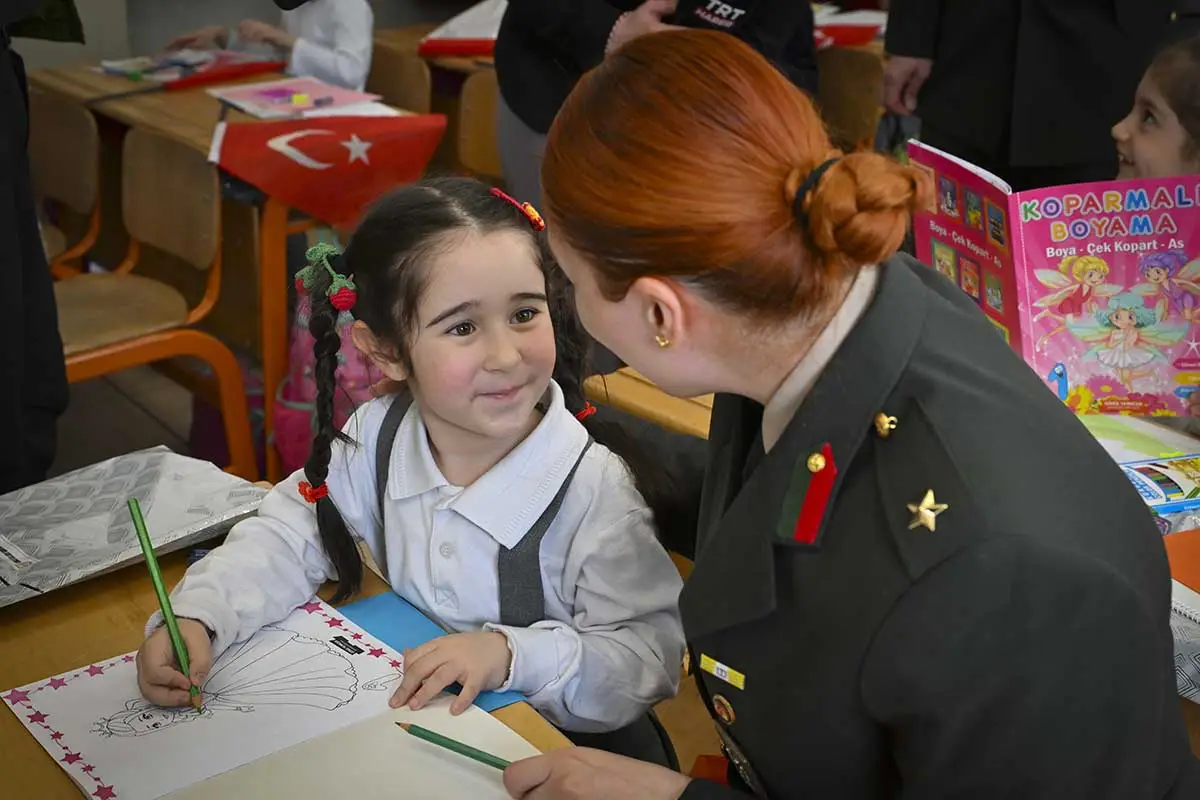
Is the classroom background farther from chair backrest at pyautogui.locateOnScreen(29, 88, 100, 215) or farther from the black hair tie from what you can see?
the black hair tie

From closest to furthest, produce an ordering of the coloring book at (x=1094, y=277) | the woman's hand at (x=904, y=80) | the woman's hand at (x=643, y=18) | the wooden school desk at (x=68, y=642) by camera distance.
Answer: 1. the wooden school desk at (x=68, y=642)
2. the coloring book at (x=1094, y=277)
3. the woman's hand at (x=643, y=18)
4. the woman's hand at (x=904, y=80)

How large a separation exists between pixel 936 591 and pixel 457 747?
402 millimetres

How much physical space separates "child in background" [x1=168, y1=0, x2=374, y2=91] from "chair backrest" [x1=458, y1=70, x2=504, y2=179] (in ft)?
0.87

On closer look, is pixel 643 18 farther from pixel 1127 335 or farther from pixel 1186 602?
pixel 1186 602

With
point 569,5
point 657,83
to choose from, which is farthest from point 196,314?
point 657,83

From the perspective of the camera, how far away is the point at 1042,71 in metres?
2.12

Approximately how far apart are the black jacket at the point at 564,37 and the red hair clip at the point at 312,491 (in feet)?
4.04

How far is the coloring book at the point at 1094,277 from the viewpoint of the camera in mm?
1296

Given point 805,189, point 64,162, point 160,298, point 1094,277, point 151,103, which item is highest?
point 805,189

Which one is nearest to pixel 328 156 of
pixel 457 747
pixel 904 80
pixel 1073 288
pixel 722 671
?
pixel 904 80

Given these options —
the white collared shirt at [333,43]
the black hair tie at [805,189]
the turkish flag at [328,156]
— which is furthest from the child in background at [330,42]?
the black hair tie at [805,189]

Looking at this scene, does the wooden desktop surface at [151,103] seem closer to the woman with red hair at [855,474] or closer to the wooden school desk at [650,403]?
the wooden school desk at [650,403]

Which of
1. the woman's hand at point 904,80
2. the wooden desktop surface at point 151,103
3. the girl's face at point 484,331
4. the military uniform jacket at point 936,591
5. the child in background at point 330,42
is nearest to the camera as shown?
the military uniform jacket at point 936,591

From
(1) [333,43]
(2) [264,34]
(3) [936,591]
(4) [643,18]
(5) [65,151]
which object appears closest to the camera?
(3) [936,591]
